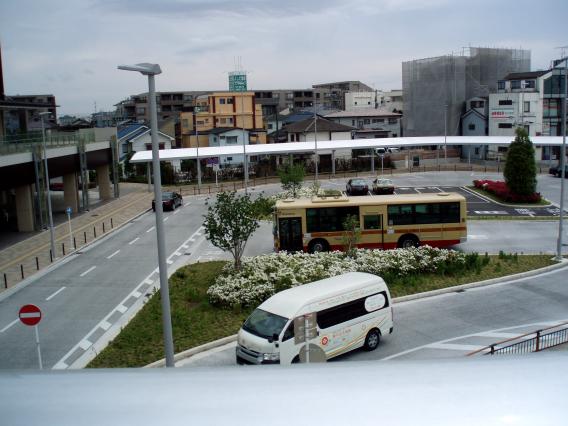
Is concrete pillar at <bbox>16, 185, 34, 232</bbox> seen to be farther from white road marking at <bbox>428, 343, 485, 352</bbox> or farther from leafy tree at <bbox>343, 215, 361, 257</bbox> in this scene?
white road marking at <bbox>428, 343, 485, 352</bbox>

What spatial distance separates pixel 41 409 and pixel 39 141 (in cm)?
2925

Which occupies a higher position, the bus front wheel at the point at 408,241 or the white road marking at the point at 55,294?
the bus front wheel at the point at 408,241

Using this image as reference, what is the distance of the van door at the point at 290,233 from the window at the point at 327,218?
386 millimetres

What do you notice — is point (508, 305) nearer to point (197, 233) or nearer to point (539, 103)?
point (197, 233)

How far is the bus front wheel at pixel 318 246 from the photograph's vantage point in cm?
2216

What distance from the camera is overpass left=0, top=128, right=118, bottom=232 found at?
89.5ft

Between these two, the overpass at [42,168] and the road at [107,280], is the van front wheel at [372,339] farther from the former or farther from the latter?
the overpass at [42,168]

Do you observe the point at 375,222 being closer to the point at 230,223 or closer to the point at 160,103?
the point at 230,223

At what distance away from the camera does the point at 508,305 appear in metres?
16.2

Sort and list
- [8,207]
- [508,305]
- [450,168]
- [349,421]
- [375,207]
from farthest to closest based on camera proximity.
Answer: [450,168]
[8,207]
[375,207]
[508,305]
[349,421]

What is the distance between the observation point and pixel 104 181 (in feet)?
133

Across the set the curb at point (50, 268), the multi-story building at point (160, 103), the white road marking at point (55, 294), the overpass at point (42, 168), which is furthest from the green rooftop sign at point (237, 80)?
the white road marking at point (55, 294)

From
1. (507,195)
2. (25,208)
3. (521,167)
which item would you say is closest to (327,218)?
(25,208)

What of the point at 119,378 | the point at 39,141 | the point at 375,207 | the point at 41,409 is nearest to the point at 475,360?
the point at 119,378
